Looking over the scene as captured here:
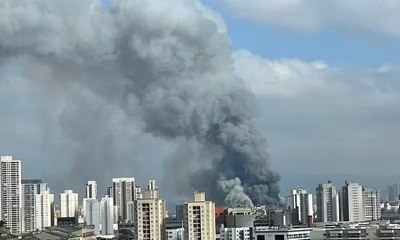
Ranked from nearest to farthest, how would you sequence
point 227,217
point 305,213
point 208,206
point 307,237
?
point 208,206
point 307,237
point 227,217
point 305,213

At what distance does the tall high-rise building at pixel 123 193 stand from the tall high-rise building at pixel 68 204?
62.5 inches

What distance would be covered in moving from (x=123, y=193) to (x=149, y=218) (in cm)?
2059

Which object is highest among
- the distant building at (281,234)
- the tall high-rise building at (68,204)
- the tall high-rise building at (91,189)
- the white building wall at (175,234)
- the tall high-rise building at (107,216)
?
the tall high-rise building at (91,189)

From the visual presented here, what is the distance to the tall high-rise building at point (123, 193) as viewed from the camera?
37759 millimetres

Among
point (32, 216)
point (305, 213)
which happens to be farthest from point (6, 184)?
point (305, 213)

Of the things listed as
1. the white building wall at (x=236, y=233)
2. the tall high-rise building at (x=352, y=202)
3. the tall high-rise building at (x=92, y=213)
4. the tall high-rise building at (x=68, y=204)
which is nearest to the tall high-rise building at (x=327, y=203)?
the tall high-rise building at (x=352, y=202)

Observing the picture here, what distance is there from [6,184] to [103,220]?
3.80 meters

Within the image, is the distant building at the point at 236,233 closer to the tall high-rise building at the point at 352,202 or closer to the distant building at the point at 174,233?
the distant building at the point at 174,233

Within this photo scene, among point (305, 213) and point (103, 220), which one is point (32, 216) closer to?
point (103, 220)

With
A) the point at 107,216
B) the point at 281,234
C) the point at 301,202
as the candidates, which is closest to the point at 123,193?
the point at 107,216

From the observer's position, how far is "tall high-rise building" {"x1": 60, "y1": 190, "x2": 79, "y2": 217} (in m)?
37.7

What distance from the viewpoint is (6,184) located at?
115ft

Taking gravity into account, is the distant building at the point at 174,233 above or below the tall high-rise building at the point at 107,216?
below

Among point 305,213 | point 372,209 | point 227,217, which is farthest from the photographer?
point 372,209
